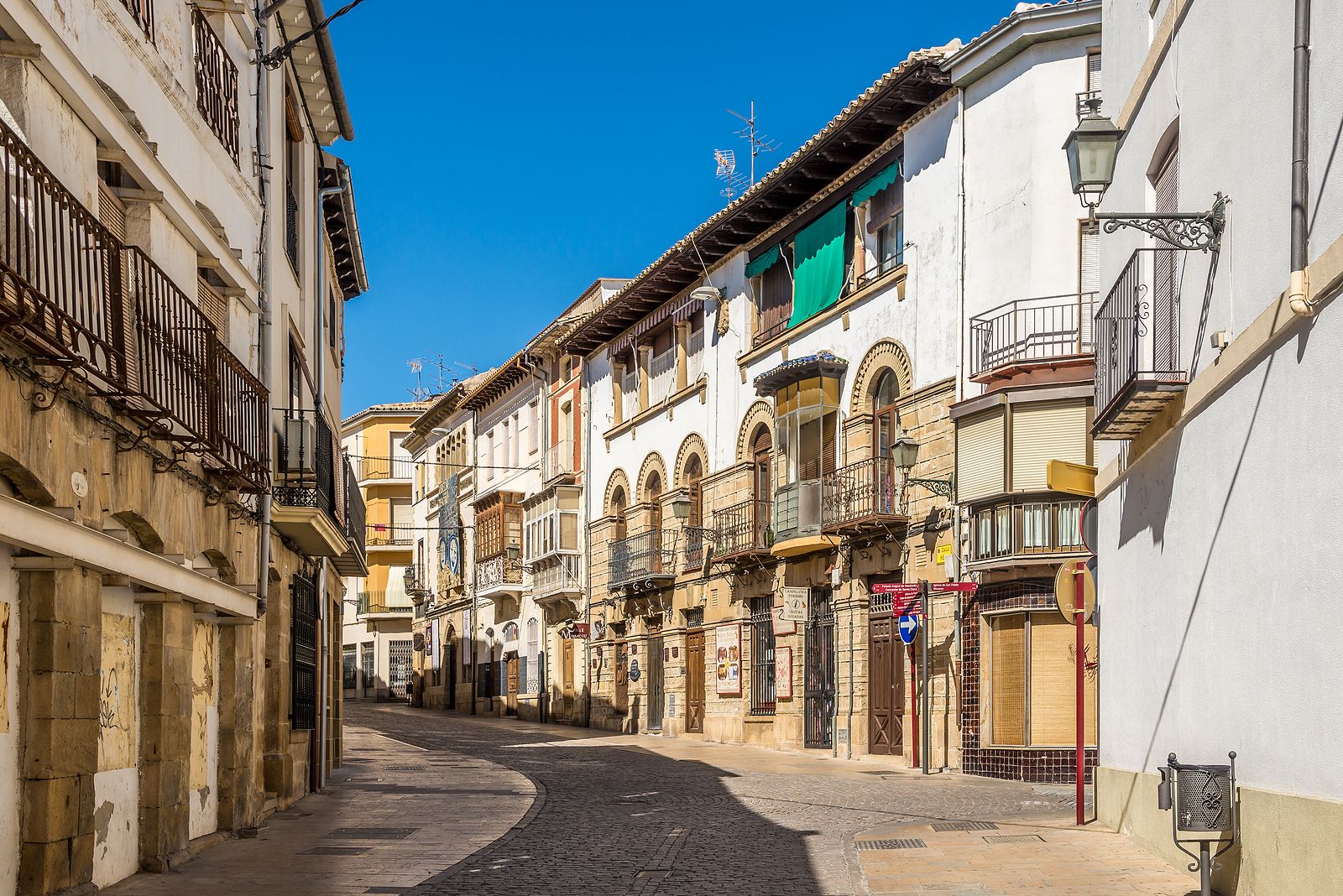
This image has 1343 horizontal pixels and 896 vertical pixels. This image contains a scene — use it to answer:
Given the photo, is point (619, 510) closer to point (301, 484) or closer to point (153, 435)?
point (301, 484)

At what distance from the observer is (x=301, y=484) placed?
16.6 m

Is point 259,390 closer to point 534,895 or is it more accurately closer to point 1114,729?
point 534,895

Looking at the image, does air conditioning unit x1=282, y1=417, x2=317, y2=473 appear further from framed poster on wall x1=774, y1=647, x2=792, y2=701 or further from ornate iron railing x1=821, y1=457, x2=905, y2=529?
framed poster on wall x1=774, y1=647, x2=792, y2=701

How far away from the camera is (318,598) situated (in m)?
21.8

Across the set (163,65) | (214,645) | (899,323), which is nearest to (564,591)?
(899,323)

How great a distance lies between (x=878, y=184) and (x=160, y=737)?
1777 centimetres

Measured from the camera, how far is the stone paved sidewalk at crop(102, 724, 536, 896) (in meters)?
11.6

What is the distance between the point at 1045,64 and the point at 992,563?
7.16 m

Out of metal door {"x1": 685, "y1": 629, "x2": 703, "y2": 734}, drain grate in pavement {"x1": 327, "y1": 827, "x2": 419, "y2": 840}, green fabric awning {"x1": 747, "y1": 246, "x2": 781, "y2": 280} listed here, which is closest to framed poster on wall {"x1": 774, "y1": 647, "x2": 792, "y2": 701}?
metal door {"x1": 685, "y1": 629, "x2": 703, "y2": 734}

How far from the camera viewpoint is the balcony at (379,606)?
67062mm

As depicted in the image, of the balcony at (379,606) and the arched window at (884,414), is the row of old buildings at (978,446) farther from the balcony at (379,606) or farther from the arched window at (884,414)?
the balcony at (379,606)

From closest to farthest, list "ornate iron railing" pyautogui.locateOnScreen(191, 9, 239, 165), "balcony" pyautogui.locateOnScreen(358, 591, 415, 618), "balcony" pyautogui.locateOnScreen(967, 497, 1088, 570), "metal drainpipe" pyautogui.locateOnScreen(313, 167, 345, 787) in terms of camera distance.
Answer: "ornate iron railing" pyautogui.locateOnScreen(191, 9, 239, 165) < "metal drainpipe" pyautogui.locateOnScreen(313, 167, 345, 787) < "balcony" pyautogui.locateOnScreen(967, 497, 1088, 570) < "balcony" pyautogui.locateOnScreen(358, 591, 415, 618)

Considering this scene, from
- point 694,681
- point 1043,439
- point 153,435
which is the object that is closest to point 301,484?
point 153,435

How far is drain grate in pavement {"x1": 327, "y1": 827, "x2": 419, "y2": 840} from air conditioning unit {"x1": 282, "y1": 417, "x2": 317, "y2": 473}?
12.1 ft
